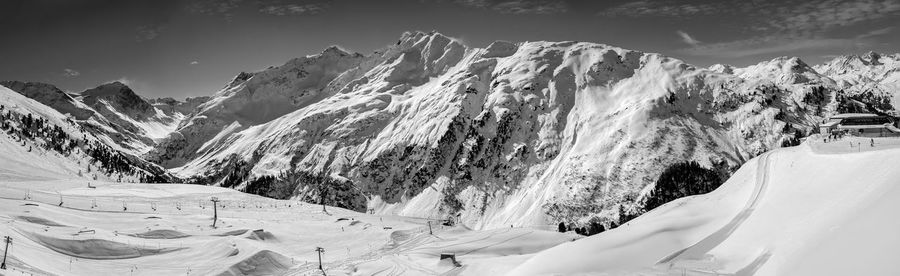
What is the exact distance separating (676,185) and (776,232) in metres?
143

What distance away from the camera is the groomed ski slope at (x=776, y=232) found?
27.7m

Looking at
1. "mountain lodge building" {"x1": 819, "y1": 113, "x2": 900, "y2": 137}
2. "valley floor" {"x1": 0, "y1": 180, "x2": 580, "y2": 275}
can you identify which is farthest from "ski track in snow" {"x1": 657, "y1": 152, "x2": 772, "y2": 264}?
"mountain lodge building" {"x1": 819, "y1": 113, "x2": 900, "y2": 137}

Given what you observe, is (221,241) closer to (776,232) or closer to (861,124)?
(776,232)

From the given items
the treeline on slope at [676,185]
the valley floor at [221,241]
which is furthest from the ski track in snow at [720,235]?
the treeline on slope at [676,185]

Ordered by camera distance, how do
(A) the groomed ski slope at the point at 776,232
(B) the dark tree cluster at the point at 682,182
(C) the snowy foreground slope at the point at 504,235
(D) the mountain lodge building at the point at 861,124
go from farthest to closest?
(B) the dark tree cluster at the point at 682,182 < (D) the mountain lodge building at the point at 861,124 < (C) the snowy foreground slope at the point at 504,235 < (A) the groomed ski slope at the point at 776,232

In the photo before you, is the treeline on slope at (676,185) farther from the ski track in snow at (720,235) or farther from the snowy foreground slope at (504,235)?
the ski track in snow at (720,235)

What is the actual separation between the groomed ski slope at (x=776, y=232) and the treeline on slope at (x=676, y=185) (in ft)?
376

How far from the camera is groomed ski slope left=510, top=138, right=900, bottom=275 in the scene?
27661mm

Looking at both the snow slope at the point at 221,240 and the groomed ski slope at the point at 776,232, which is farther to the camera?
the snow slope at the point at 221,240

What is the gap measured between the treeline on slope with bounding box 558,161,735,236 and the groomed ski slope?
114472 mm

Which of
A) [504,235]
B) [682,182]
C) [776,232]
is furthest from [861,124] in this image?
[776,232]

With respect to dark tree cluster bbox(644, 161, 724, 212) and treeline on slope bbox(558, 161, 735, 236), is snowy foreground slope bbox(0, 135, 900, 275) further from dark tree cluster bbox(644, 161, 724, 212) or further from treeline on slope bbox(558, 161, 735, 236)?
dark tree cluster bbox(644, 161, 724, 212)

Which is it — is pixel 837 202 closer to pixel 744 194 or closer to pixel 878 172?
pixel 878 172

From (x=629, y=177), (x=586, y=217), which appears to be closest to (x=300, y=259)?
(x=586, y=217)
